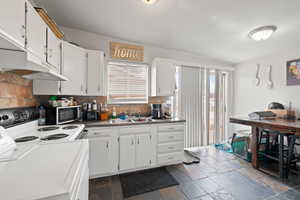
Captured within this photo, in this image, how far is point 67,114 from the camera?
75.4 inches

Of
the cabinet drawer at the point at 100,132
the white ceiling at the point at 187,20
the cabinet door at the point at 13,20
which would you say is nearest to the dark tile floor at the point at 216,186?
the cabinet drawer at the point at 100,132

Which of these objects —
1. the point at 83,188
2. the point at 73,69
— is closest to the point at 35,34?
the point at 73,69

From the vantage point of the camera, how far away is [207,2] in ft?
5.24

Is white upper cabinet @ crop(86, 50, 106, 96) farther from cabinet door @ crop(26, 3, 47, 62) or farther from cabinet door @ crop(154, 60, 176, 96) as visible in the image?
cabinet door @ crop(154, 60, 176, 96)

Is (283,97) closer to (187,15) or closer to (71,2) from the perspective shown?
(187,15)

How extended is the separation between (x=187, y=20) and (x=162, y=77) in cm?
109

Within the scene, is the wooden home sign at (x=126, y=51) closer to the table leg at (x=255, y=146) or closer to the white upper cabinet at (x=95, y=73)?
the white upper cabinet at (x=95, y=73)

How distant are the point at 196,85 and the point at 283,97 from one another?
1.79 m

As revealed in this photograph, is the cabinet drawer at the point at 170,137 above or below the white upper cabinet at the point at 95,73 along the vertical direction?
below

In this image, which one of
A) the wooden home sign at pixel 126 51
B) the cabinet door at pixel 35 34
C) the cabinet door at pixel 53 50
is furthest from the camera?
the wooden home sign at pixel 126 51

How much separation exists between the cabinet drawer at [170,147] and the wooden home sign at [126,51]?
1.85 metres

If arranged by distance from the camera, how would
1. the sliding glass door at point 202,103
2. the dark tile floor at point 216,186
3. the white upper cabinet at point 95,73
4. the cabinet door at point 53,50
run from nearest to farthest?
the cabinet door at point 53,50
the dark tile floor at point 216,186
the white upper cabinet at point 95,73
the sliding glass door at point 202,103

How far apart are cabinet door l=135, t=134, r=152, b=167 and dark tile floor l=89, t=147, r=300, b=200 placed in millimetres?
446

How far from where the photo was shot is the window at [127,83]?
257 centimetres
